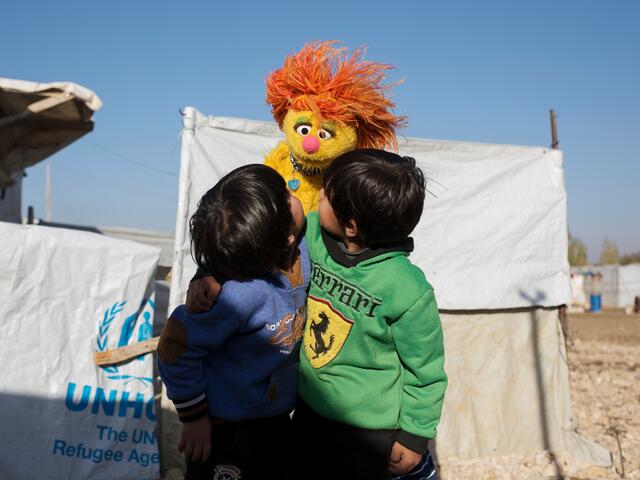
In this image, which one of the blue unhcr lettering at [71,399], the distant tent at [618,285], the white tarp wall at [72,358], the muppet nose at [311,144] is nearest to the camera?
the muppet nose at [311,144]

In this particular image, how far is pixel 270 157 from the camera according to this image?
2367mm

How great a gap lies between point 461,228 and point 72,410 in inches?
107

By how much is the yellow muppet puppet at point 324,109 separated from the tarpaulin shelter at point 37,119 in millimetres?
2089

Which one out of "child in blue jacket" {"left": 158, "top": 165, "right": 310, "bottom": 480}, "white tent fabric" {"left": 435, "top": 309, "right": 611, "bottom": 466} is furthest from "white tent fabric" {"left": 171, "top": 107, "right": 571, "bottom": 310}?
"child in blue jacket" {"left": 158, "top": 165, "right": 310, "bottom": 480}

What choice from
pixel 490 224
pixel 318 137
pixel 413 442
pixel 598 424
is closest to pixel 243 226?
pixel 413 442

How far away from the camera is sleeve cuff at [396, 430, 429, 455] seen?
1.50 m

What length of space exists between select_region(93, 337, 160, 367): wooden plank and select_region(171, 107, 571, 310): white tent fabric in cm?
131

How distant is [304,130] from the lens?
6.86ft

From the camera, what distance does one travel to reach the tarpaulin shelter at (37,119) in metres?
3.62

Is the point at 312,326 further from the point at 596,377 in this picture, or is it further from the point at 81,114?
the point at 596,377

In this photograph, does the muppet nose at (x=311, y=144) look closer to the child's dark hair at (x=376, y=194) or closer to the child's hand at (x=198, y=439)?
the child's dark hair at (x=376, y=194)

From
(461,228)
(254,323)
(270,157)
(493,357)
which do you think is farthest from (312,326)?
(493,357)

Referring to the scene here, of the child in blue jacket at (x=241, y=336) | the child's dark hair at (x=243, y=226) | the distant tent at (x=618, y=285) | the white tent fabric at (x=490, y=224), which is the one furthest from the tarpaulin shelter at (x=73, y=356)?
the distant tent at (x=618, y=285)

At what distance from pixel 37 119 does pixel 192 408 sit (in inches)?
136
